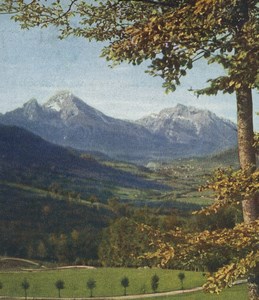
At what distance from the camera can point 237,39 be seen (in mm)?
11047

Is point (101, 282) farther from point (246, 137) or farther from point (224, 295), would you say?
point (246, 137)

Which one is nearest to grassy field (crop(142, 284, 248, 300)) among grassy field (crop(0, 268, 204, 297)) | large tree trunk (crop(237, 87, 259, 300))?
grassy field (crop(0, 268, 204, 297))

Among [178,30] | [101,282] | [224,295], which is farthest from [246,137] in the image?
[101,282]

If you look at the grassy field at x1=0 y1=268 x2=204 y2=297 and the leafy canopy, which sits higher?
the leafy canopy

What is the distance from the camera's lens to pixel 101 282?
90.4m

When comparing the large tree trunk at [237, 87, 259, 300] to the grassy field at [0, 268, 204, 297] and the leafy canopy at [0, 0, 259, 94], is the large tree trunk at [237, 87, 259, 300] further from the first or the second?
the grassy field at [0, 268, 204, 297]

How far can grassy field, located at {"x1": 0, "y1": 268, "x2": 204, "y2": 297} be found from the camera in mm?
84500

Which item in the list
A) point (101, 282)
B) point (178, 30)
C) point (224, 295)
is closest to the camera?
point (178, 30)

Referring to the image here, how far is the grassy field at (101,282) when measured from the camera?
277 ft

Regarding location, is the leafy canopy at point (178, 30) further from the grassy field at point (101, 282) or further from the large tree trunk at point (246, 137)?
the grassy field at point (101, 282)

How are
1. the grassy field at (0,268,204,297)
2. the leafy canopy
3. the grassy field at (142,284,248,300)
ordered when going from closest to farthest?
the leafy canopy < the grassy field at (142,284,248,300) < the grassy field at (0,268,204,297)

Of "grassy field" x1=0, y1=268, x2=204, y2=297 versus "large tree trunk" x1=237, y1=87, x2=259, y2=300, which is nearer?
"large tree trunk" x1=237, y1=87, x2=259, y2=300

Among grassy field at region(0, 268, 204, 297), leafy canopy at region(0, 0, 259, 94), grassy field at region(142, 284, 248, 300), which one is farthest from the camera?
grassy field at region(0, 268, 204, 297)

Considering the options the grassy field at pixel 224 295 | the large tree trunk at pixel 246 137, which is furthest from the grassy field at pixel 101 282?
the large tree trunk at pixel 246 137
